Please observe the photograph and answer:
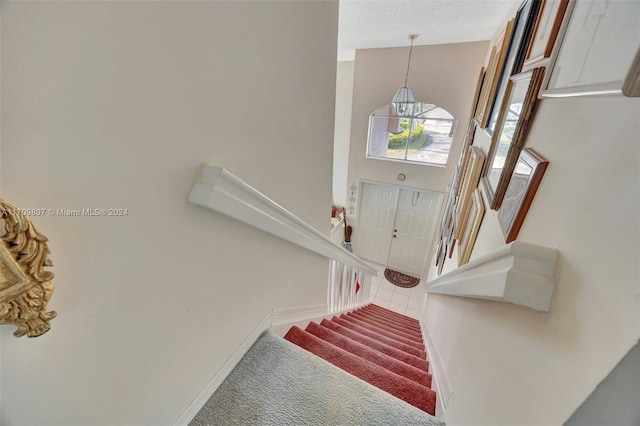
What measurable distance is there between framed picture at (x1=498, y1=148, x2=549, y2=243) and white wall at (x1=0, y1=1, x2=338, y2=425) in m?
0.84

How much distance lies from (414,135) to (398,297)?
2.67 m

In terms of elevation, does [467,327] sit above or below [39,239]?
below

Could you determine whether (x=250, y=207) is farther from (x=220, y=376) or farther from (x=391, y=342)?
(x=391, y=342)

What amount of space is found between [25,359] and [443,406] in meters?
1.25

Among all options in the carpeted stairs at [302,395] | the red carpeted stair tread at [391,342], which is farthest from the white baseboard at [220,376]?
the red carpeted stair tread at [391,342]

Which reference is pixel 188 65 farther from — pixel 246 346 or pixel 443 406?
pixel 443 406

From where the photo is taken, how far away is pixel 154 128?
22.5 inches

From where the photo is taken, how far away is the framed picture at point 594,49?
0.40 metres

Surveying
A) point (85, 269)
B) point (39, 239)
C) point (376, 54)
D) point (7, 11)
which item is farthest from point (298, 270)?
point (376, 54)

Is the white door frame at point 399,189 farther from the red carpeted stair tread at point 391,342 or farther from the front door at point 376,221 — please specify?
the red carpeted stair tread at point 391,342

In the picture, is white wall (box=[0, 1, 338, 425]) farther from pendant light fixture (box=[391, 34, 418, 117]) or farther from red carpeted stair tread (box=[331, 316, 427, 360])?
pendant light fixture (box=[391, 34, 418, 117])

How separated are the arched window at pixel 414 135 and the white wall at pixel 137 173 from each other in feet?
11.3

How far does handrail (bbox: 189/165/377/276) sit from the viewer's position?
0.70 m

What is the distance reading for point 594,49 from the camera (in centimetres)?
52
